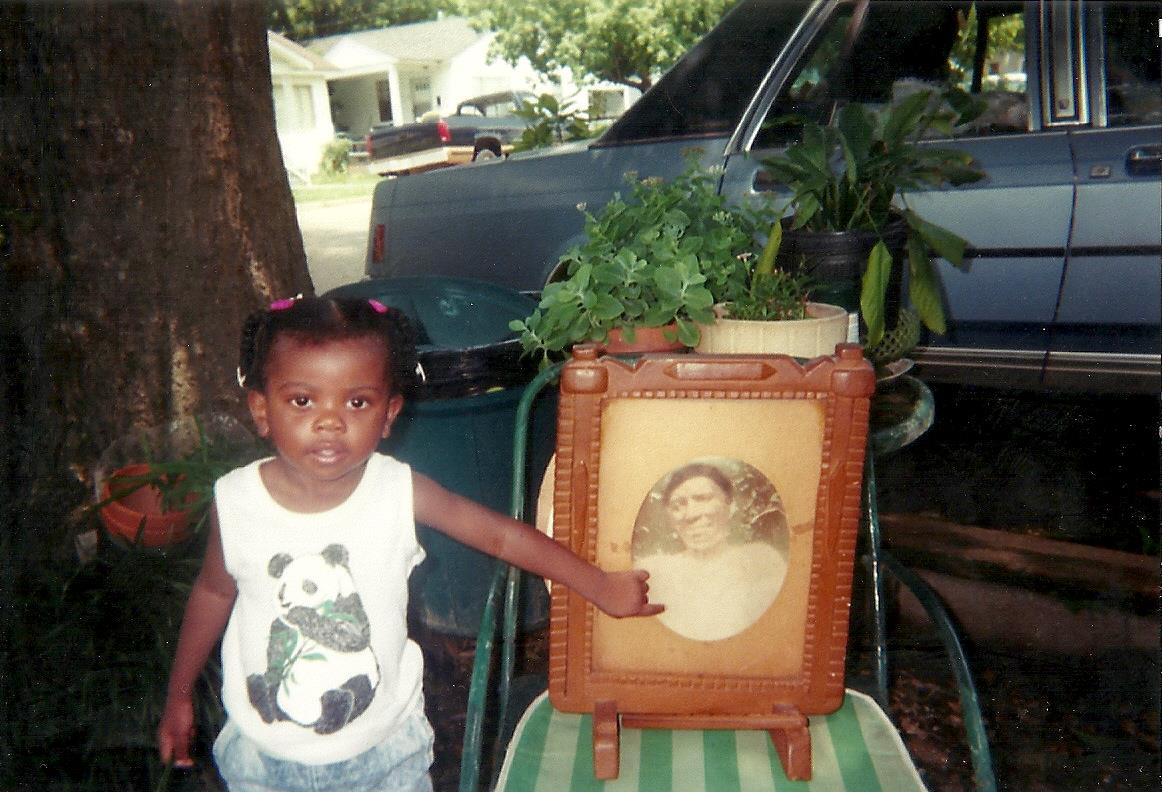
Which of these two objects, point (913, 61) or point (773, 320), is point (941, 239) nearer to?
point (773, 320)

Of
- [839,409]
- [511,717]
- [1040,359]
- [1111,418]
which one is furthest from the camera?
[1111,418]

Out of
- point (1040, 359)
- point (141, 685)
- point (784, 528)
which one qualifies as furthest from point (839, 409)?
point (1040, 359)

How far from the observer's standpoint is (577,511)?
1495 millimetres

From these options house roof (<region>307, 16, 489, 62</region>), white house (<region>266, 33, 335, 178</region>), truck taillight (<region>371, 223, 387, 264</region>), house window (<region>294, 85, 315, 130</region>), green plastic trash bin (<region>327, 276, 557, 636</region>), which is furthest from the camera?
house roof (<region>307, 16, 489, 62</region>)

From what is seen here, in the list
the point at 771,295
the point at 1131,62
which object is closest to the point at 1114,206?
the point at 1131,62

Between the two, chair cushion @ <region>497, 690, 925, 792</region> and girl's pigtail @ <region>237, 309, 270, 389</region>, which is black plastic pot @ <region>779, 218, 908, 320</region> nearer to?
chair cushion @ <region>497, 690, 925, 792</region>

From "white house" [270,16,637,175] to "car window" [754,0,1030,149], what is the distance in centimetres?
2241

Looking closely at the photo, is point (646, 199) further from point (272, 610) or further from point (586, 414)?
point (272, 610)

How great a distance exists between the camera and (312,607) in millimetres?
1491

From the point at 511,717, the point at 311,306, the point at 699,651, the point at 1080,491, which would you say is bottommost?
the point at 1080,491

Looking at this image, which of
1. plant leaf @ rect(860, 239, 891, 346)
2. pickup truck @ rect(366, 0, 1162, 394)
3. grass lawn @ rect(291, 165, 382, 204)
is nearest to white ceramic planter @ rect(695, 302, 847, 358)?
plant leaf @ rect(860, 239, 891, 346)

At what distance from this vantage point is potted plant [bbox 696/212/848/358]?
1.73m

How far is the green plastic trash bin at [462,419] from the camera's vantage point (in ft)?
7.76

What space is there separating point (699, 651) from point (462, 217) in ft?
10.4
